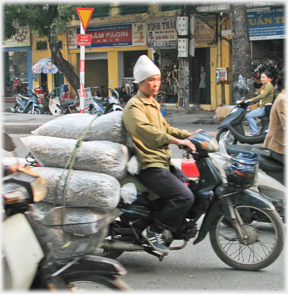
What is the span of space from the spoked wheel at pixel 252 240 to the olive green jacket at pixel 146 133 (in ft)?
2.46

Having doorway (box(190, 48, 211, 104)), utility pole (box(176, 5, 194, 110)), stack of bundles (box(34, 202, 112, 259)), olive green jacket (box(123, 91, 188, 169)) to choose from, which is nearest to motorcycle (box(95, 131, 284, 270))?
olive green jacket (box(123, 91, 188, 169))

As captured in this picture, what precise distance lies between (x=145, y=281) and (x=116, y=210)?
628 millimetres

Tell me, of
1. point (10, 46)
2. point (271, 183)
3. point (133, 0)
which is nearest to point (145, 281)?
point (271, 183)

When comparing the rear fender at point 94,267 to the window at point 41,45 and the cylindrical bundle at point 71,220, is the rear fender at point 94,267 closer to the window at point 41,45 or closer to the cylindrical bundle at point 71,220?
the cylindrical bundle at point 71,220

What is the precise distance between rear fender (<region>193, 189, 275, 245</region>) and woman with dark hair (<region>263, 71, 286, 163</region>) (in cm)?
96

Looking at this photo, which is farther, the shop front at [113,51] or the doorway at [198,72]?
the shop front at [113,51]

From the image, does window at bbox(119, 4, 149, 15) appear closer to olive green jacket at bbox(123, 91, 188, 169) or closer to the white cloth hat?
the white cloth hat

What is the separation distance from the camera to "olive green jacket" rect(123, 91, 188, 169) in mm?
2928

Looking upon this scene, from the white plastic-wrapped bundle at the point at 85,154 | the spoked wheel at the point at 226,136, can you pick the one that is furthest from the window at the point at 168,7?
the white plastic-wrapped bundle at the point at 85,154

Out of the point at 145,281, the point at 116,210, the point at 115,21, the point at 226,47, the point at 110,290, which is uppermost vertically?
the point at 115,21

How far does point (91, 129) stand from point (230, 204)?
4.18 feet

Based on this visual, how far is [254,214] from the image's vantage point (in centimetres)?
319

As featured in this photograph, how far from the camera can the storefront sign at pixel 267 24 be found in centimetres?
1413

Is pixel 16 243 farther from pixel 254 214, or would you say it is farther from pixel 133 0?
pixel 133 0
